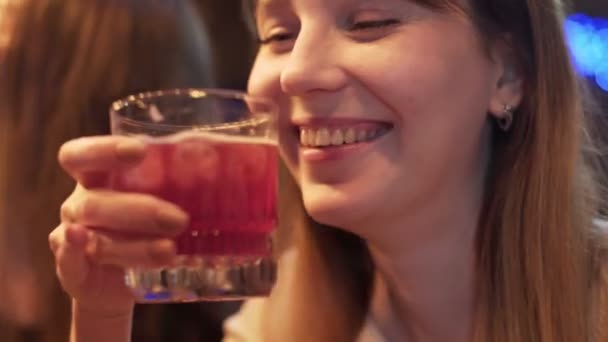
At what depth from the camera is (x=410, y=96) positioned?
1308mm

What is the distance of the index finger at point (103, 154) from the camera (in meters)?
0.95

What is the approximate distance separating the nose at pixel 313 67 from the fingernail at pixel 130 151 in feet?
1.35

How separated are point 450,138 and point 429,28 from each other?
0.20 m

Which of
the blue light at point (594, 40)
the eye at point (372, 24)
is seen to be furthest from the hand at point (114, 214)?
the blue light at point (594, 40)

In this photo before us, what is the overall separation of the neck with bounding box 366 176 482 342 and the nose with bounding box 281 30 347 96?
0.95 ft

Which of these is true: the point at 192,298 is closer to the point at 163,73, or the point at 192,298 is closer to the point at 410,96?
the point at 410,96

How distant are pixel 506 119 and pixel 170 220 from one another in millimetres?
807

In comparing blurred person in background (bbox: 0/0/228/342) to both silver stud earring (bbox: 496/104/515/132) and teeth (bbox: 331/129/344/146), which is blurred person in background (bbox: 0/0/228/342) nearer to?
teeth (bbox: 331/129/344/146)

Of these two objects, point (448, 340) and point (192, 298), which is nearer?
point (192, 298)

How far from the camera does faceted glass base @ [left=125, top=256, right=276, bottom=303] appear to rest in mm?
1017

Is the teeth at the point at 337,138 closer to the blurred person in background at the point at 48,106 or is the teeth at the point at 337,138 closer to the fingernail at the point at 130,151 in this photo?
the fingernail at the point at 130,151

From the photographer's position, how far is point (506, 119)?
1508mm

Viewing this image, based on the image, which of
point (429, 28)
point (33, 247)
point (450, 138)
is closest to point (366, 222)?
point (450, 138)

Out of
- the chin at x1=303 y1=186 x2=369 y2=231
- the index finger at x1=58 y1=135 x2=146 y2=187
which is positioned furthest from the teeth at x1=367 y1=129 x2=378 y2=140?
the index finger at x1=58 y1=135 x2=146 y2=187
